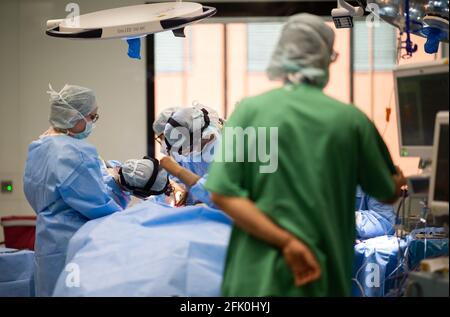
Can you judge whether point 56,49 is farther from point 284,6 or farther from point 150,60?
point 284,6

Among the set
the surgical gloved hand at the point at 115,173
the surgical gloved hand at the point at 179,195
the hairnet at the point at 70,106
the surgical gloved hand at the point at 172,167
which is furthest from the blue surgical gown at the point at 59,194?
the surgical gloved hand at the point at 172,167

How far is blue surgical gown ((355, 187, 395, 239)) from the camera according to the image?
3555mm

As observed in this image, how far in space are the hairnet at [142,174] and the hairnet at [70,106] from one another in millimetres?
347

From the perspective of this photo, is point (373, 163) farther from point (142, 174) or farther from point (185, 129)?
point (185, 129)

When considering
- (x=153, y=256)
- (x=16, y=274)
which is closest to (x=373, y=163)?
(x=153, y=256)

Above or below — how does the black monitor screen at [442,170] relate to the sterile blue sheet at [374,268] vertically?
above

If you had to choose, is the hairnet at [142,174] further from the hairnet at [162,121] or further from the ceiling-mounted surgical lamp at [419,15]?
the ceiling-mounted surgical lamp at [419,15]

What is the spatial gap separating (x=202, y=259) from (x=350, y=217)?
55 centimetres

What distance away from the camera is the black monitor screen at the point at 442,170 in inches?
83.0

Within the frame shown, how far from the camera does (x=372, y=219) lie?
142 inches

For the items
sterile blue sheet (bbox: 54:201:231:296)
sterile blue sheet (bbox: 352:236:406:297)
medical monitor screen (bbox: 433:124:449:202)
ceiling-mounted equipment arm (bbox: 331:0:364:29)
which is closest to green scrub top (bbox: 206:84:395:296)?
medical monitor screen (bbox: 433:124:449:202)

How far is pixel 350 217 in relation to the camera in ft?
7.01

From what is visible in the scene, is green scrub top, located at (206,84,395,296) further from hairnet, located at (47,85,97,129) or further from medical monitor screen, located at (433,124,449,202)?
→ hairnet, located at (47,85,97,129)
